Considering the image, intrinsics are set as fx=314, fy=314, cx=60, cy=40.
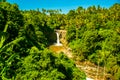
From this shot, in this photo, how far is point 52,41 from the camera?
67312 millimetres

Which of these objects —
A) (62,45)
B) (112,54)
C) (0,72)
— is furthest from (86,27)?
(0,72)

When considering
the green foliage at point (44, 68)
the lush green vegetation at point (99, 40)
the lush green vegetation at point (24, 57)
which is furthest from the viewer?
the lush green vegetation at point (99, 40)

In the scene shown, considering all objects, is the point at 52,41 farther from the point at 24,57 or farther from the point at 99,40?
the point at 24,57

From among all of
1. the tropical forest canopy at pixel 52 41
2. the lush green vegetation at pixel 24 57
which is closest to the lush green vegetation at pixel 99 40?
the tropical forest canopy at pixel 52 41

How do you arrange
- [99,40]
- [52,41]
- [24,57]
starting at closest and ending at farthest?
1. [24,57]
2. [99,40]
3. [52,41]

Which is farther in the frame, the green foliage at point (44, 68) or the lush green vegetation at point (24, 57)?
the green foliage at point (44, 68)

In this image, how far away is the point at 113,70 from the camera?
4956 cm

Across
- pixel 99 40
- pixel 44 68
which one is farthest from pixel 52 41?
pixel 44 68

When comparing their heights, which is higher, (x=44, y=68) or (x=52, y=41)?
(x=52, y=41)

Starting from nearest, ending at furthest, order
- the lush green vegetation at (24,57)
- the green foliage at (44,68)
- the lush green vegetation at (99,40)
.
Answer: the lush green vegetation at (24,57) < the green foliage at (44,68) < the lush green vegetation at (99,40)

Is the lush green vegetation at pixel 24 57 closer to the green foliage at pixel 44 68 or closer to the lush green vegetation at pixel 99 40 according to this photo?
the green foliage at pixel 44 68

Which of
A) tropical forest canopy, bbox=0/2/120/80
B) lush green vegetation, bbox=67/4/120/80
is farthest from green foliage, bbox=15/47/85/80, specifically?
lush green vegetation, bbox=67/4/120/80

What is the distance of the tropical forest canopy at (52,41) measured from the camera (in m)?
25.2

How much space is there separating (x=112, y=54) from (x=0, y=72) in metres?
31.8
